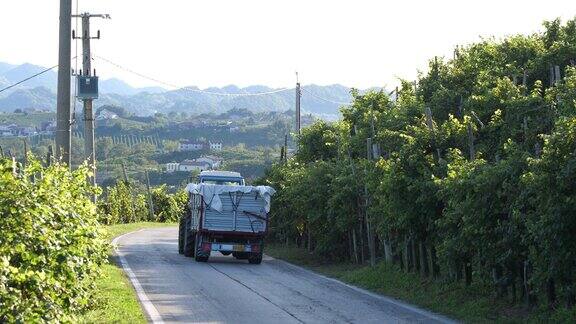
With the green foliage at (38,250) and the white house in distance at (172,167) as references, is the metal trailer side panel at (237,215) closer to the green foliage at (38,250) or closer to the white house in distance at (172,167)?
the green foliage at (38,250)

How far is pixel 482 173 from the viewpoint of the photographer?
57.8 feet

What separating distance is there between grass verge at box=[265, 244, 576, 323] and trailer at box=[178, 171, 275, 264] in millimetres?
2746

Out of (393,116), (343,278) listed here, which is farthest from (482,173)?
(393,116)

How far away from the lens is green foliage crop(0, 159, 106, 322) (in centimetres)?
901

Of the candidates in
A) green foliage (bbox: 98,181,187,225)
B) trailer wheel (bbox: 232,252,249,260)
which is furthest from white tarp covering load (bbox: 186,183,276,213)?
green foliage (bbox: 98,181,187,225)

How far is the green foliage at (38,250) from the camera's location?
9008 mm

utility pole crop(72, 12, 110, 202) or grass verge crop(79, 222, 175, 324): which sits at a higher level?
utility pole crop(72, 12, 110, 202)

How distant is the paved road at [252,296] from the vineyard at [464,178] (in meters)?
1.75

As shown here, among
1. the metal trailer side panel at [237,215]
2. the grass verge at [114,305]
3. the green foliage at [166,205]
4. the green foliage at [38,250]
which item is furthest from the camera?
the green foliage at [166,205]

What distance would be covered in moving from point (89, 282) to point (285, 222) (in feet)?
79.0

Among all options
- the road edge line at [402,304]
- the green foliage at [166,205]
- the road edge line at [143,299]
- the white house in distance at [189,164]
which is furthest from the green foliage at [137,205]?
the white house in distance at [189,164]

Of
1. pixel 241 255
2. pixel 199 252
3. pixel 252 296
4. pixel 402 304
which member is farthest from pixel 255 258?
pixel 402 304

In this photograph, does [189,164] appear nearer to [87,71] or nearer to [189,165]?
[189,165]

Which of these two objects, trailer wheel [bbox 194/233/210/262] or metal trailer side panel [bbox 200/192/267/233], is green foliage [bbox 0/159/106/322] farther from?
trailer wheel [bbox 194/233/210/262]
